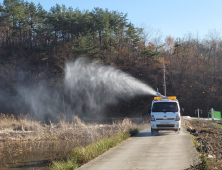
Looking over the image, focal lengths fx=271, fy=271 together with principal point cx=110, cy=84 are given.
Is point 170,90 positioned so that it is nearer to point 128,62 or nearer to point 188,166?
point 128,62

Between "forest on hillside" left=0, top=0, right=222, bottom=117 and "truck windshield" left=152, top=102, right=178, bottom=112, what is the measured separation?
102ft

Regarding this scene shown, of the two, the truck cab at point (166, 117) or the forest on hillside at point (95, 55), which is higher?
the forest on hillside at point (95, 55)

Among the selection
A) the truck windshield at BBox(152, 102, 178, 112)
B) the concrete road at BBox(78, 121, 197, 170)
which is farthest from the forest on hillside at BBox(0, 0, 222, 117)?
the concrete road at BBox(78, 121, 197, 170)

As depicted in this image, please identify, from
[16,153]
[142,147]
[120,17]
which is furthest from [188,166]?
[120,17]

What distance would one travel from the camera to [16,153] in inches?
703

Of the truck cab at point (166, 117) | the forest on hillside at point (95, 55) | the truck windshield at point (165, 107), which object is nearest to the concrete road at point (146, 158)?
the truck cab at point (166, 117)

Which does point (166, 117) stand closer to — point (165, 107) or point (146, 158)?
point (165, 107)

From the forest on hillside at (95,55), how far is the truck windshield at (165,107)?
31.1 m

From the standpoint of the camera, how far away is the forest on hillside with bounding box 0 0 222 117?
5256cm

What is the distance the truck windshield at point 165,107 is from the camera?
1792 centimetres

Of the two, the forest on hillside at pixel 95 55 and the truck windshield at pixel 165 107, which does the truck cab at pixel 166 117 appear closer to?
the truck windshield at pixel 165 107

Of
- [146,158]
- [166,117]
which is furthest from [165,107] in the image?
[146,158]

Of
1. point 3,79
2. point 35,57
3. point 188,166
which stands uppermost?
point 35,57

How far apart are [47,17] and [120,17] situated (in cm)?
1605
